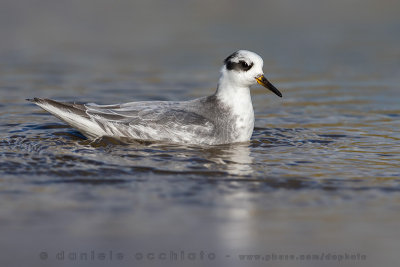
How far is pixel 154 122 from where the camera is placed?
30.0ft

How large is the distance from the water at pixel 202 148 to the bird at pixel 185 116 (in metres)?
0.21

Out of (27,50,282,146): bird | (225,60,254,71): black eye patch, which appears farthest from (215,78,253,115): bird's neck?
(225,60,254,71): black eye patch

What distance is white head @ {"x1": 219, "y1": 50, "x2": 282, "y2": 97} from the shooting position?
9297 mm

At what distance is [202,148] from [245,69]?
1322 millimetres

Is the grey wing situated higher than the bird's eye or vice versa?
the bird's eye

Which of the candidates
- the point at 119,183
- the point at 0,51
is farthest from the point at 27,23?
the point at 119,183

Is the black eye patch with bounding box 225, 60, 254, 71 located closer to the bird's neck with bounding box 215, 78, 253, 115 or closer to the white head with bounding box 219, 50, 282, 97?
the white head with bounding box 219, 50, 282, 97

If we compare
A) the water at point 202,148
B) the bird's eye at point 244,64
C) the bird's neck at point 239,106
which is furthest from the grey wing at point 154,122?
the bird's eye at point 244,64

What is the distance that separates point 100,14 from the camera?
1591cm

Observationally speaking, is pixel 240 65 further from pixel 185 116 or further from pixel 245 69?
pixel 185 116

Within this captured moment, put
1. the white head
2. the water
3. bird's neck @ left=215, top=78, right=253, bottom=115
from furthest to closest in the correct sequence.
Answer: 1. bird's neck @ left=215, top=78, right=253, bottom=115
2. the white head
3. the water

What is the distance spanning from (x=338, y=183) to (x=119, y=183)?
239 centimetres

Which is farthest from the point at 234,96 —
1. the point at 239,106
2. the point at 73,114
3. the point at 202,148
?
the point at 73,114

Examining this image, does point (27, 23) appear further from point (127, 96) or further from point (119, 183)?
point (119, 183)
